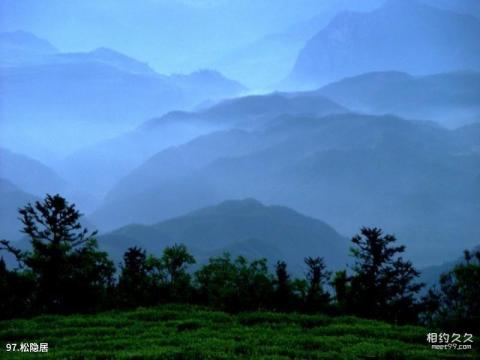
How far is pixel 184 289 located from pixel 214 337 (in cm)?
1581

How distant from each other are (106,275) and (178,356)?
18.6 meters

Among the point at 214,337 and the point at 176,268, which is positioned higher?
the point at 176,268

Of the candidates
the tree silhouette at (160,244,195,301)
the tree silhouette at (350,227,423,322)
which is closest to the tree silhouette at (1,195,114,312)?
the tree silhouette at (160,244,195,301)

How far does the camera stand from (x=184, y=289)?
122 feet

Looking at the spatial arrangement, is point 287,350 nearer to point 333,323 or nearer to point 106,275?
point 333,323

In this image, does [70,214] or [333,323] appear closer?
[333,323]

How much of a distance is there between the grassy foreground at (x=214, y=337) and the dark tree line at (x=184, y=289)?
391cm

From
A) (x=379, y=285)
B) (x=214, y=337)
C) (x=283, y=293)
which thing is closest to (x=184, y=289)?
(x=283, y=293)

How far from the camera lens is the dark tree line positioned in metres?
31.8

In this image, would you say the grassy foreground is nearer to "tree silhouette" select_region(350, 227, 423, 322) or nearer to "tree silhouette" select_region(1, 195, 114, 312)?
"tree silhouette" select_region(1, 195, 114, 312)

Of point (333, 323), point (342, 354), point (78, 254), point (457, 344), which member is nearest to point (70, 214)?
point (78, 254)

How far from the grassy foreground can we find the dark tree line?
3.91 meters

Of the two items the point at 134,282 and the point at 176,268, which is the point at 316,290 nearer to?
the point at 176,268

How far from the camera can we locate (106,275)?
3556 cm
